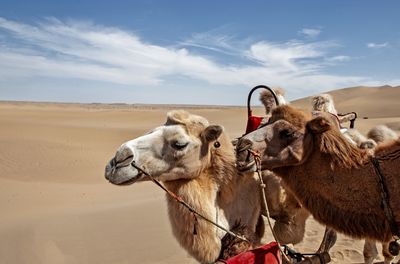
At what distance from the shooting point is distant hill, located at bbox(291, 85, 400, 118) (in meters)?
52.2

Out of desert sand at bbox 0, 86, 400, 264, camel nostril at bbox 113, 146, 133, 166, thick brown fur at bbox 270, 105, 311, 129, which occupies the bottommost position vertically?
desert sand at bbox 0, 86, 400, 264

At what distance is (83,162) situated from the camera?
17.1m

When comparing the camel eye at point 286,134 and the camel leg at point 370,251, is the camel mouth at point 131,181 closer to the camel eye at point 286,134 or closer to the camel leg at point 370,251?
the camel eye at point 286,134

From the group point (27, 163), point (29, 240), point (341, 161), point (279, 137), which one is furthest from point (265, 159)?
point (27, 163)

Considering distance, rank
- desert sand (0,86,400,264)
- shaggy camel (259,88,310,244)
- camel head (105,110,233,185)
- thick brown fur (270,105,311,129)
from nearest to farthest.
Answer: thick brown fur (270,105,311,129) < camel head (105,110,233,185) < shaggy camel (259,88,310,244) < desert sand (0,86,400,264)

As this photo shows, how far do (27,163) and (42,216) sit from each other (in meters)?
7.13

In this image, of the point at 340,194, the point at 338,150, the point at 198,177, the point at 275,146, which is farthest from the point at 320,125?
the point at 198,177

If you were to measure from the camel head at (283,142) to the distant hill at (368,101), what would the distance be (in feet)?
148

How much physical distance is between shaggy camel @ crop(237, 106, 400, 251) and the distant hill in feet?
148

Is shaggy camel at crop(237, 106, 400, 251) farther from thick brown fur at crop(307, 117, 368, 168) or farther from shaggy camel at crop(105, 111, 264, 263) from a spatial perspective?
shaggy camel at crop(105, 111, 264, 263)

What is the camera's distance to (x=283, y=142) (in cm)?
318

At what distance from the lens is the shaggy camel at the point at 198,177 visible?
11.6 ft

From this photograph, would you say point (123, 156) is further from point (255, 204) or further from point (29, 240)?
point (29, 240)

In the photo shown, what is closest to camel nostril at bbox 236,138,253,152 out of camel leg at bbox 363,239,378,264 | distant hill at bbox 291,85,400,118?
camel leg at bbox 363,239,378,264
